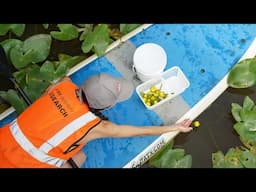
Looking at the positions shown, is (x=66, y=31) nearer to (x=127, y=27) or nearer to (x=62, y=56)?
(x=62, y=56)

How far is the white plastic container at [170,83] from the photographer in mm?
2604

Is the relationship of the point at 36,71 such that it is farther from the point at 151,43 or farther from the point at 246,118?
the point at 246,118

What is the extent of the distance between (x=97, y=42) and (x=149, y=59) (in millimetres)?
316

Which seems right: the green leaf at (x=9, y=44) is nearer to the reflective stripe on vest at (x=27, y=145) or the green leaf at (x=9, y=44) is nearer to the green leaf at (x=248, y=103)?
A: the reflective stripe on vest at (x=27, y=145)

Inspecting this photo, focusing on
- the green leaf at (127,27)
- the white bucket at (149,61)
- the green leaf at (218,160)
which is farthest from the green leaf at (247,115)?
the green leaf at (127,27)

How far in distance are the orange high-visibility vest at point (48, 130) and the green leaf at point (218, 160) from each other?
0.95 meters

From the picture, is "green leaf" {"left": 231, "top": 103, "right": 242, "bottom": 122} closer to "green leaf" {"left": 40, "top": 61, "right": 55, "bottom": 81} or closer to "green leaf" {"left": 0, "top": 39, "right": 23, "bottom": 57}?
"green leaf" {"left": 40, "top": 61, "right": 55, "bottom": 81}

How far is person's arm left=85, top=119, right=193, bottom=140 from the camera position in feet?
7.09

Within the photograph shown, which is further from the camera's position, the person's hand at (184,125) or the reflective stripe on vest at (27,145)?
the person's hand at (184,125)

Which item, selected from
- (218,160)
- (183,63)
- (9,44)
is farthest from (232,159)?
(9,44)

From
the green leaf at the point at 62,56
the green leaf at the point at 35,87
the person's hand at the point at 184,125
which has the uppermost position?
the green leaf at the point at 62,56

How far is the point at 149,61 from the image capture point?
8.54 feet

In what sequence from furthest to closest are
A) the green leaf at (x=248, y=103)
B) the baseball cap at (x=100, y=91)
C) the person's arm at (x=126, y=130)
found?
the green leaf at (x=248, y=103), the person's arm at (x=126, y=130), the baseball cap at (x=100, y=91)

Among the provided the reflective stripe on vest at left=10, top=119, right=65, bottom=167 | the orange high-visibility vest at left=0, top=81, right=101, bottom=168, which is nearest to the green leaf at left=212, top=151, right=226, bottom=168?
the orange high-visibility vest at left=0, top=81, right=101, bottom=168
